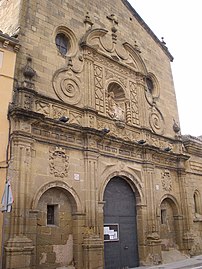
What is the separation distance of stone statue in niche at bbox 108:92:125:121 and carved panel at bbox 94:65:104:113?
1.93ft

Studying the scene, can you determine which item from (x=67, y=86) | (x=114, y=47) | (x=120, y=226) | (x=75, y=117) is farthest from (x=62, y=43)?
(x=120, y=226)

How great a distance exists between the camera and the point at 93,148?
11305 millimetres

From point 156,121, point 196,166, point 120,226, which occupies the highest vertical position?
point 156,121

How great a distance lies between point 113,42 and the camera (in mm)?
14375

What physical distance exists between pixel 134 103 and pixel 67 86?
3.98 meters

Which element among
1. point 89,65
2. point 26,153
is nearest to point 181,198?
point 89,65

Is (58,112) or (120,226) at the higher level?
(58,112)

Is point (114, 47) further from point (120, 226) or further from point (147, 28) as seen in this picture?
point (120, 226)

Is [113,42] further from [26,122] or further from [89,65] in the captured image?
[26,122]

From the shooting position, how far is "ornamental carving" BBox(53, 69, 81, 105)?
36.7 feet

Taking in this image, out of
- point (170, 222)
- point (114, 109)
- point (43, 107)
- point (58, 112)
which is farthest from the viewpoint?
point (170, 222)

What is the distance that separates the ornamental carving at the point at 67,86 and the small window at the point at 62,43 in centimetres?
104

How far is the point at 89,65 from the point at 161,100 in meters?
5.38

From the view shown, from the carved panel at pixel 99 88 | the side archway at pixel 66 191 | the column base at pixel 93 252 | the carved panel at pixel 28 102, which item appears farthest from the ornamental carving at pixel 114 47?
the column base at pixel 93 252
